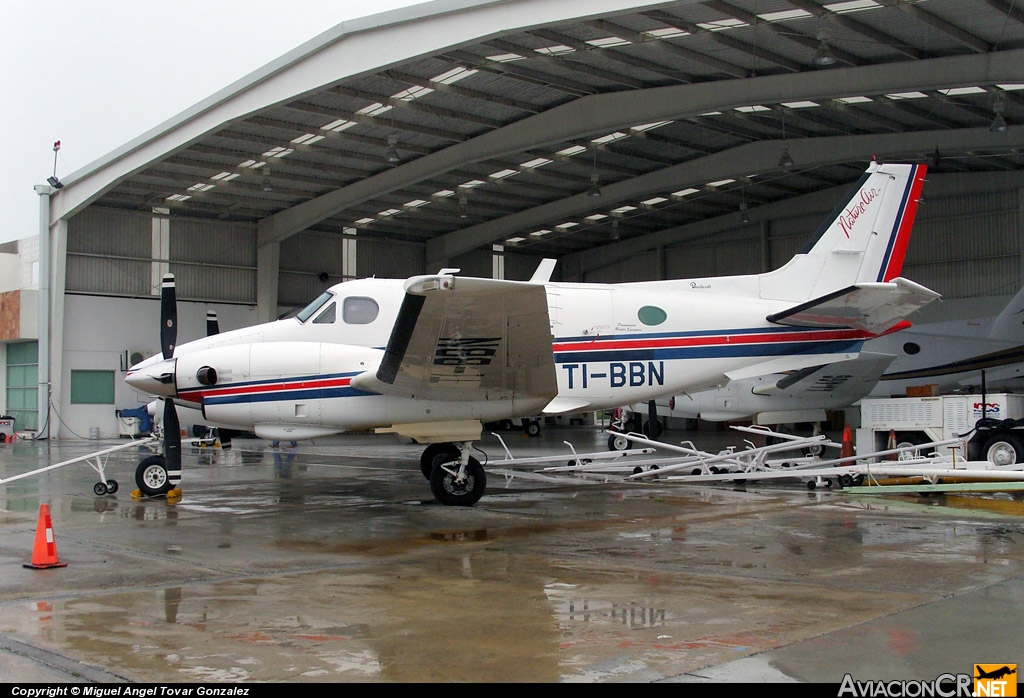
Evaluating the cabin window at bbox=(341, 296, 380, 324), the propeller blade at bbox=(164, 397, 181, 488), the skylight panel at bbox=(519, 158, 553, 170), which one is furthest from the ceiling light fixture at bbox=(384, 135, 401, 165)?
the propeller blade at bbox=(164, 397, 181, 488)

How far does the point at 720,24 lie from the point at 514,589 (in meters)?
17.4

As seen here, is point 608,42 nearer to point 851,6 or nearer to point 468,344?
point 851,6

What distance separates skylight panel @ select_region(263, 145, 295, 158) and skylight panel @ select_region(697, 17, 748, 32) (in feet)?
50.5

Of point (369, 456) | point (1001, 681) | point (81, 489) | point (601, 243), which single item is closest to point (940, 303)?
point (601, 243)

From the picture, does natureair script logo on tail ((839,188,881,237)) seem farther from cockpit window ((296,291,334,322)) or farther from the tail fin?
cockpit window ((296,291,334,322))

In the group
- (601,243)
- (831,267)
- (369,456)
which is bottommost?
(369,456)

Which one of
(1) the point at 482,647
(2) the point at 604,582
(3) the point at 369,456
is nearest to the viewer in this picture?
(1) the point at 482,647

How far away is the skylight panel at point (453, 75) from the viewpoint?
2425 cm

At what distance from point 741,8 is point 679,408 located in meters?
9.79

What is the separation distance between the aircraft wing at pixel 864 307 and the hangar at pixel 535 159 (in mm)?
8613

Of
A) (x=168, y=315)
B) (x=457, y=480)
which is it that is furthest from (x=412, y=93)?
(x=457, y=480)

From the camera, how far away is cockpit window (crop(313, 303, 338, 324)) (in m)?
13.5

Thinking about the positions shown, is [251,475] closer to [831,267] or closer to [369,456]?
[369,456]

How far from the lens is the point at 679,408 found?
23625mm
